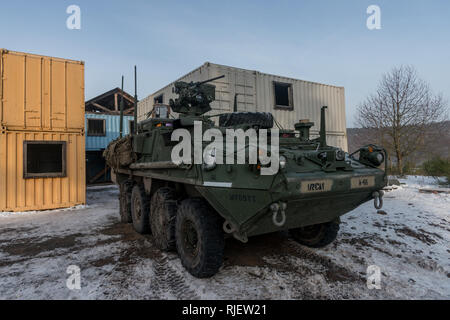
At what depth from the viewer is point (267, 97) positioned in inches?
440

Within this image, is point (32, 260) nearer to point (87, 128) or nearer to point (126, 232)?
point (126, 232)

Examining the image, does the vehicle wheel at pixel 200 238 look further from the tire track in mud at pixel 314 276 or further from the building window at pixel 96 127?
the building window at pixel 96 127

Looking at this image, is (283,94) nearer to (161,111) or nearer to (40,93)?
(161,111)

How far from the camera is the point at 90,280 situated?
3.31 metres

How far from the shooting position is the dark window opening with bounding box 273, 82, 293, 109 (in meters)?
11.8

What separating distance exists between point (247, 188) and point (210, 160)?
19.9 inches

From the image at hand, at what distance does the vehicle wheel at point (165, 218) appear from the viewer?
162 inches

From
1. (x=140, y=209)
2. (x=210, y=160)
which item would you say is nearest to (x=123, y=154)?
(x=140, y=209)

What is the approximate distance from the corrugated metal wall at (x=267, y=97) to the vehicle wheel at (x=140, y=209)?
198 inches

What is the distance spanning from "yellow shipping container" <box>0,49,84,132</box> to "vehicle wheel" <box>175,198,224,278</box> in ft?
23.1

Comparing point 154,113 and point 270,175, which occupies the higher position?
point 154,113

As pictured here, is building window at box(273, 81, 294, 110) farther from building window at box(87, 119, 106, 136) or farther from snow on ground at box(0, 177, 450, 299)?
building window at box(87, 119, 106, 136)
